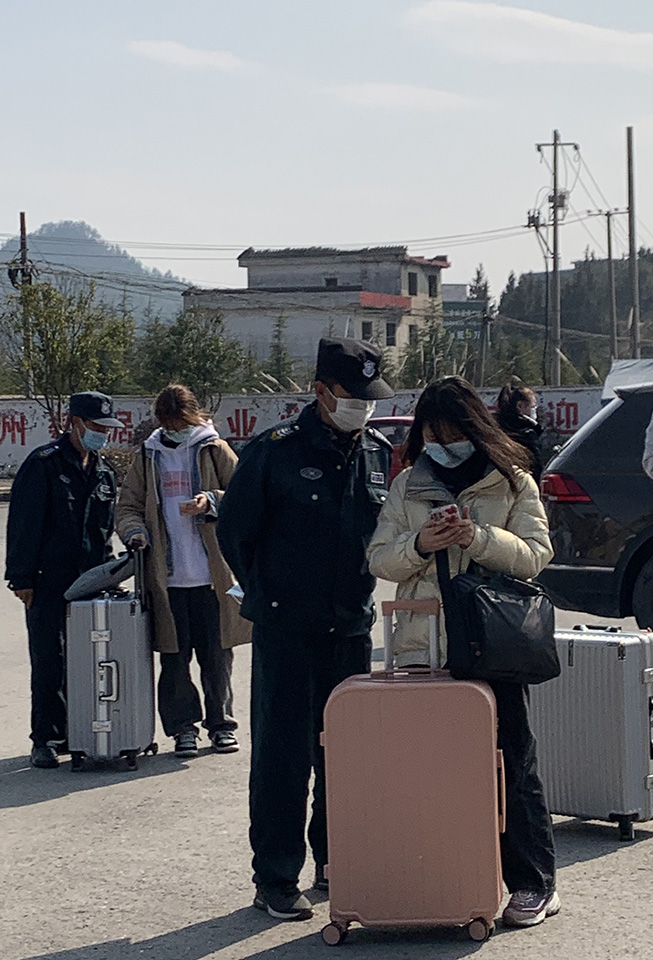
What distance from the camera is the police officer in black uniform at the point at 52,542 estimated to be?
7562 millimetres

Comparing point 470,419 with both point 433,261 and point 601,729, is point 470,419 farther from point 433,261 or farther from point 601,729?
point 433,261

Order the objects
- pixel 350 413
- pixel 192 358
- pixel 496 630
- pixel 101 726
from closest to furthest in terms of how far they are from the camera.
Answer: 1. pixel 496 630
2. pixel 350 413
3. pixel 101 726
4. pixel 192 358

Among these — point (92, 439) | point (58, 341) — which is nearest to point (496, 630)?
point (92, 439)

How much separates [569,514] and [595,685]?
3.48 m

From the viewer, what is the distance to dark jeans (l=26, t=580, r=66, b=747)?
25.0ft

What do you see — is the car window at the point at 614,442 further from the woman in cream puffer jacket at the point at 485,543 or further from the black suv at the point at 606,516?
the woman in cream puffer jacket at the point at 485,543

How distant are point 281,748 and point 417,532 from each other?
0.92 m

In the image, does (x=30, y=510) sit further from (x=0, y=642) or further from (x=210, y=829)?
(x=0, y=642)

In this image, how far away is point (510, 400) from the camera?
9672 millimetres

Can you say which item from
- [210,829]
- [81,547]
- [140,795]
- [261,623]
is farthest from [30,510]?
[261,623]

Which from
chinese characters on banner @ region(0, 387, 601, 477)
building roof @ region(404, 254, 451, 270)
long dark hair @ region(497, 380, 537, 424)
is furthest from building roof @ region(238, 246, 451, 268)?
long dark hair @ region(497, 380, 537, 424)

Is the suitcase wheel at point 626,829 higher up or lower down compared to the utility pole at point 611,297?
lower down

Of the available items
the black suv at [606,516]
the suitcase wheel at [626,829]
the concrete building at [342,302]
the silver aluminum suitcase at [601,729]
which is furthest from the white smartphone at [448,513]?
the concrete building at [342,302]

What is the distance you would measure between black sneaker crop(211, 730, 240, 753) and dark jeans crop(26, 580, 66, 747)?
2.54ft
